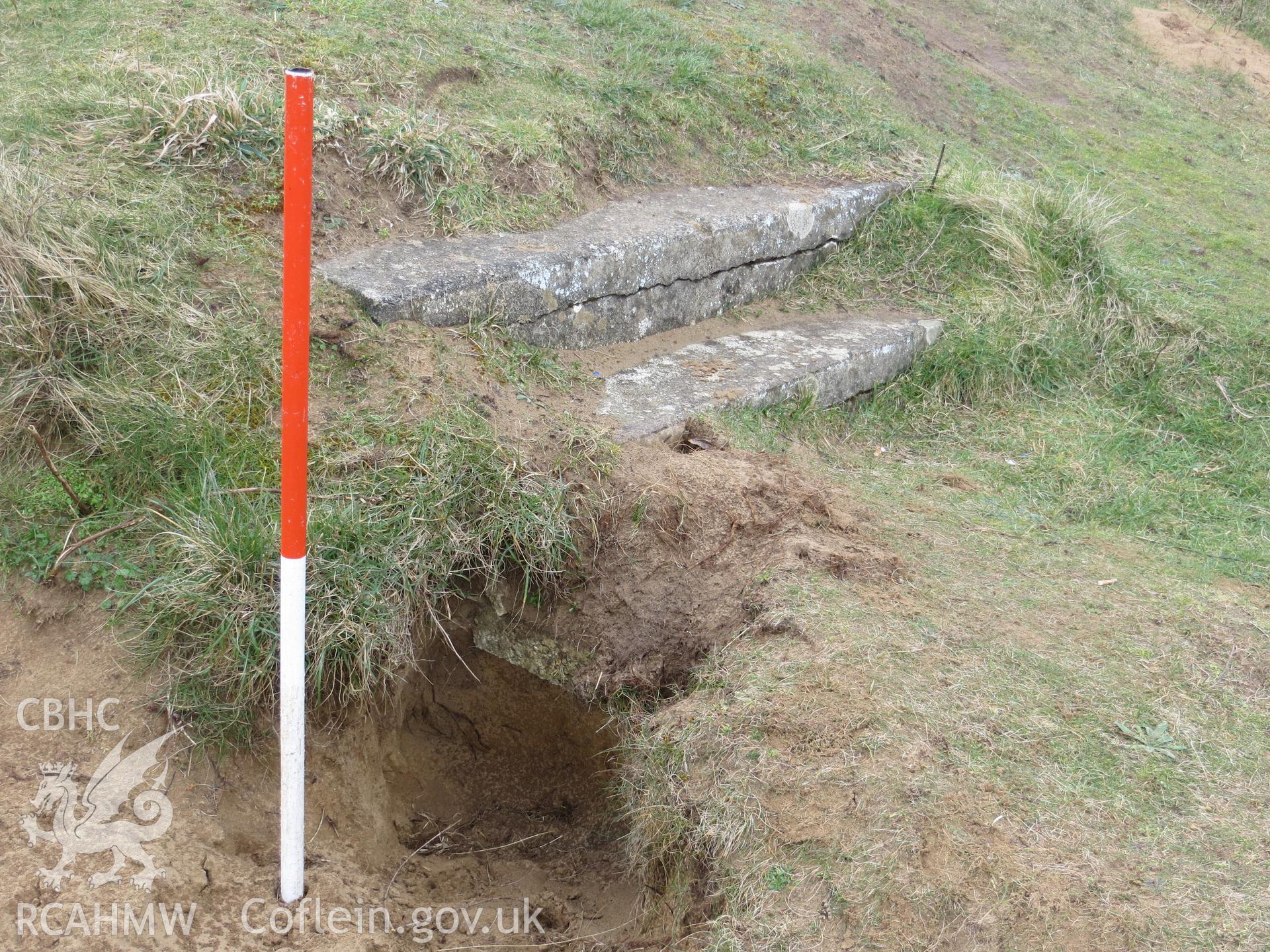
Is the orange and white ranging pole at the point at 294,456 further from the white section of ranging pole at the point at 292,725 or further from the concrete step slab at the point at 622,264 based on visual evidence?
the concrete step slab at the point at 622,264

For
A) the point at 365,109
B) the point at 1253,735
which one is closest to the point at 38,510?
the point at 365,109

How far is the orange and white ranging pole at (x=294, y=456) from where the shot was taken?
6.15ft

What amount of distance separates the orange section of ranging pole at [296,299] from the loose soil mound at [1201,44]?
9457 millimetres

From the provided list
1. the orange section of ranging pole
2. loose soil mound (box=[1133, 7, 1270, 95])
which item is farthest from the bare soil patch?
loose soil mound (box=[1133, 7, 1270, 95])

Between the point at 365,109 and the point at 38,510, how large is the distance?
2074 mm

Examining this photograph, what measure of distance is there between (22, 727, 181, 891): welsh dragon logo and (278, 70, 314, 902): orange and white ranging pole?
0.29 meters

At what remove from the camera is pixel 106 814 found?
2334 millimetres

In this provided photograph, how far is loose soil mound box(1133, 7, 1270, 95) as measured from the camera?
366 inches

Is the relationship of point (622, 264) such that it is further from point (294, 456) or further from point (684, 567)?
point (294, 456)

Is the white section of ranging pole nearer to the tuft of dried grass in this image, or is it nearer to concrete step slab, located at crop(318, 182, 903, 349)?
the tuft of dried grass

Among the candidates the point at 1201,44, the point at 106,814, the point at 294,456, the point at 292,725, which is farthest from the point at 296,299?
the point at 1201,44

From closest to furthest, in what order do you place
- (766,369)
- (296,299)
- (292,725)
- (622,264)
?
(296,299) < (292,725) < (622,264) < (766,369)

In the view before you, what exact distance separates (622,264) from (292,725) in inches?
98.9

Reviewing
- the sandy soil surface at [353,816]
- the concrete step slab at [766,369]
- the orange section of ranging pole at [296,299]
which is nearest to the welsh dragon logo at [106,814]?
the sandy soil surface at [353,816]
